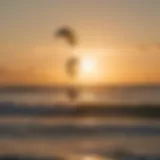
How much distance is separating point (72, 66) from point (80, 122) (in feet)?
0.47

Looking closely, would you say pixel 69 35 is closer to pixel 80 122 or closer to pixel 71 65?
pixel 71 65

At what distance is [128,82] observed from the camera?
5.39 ft

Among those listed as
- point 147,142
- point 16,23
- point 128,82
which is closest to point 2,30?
point 16,23

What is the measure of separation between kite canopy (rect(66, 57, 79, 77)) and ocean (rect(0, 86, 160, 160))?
43mm

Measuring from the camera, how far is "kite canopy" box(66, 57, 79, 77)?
166 centimetres

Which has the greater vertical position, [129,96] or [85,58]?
[85,58]

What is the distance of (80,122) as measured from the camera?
1.64 m

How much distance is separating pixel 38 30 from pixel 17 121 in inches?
9.3

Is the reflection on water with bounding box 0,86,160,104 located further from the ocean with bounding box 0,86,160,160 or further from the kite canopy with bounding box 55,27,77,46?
the kite canopy with bounding box 55,27,77,46

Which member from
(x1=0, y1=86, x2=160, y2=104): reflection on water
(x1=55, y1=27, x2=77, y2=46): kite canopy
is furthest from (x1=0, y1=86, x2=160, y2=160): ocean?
(x1=55, y1=27, x2=77, y2=46): kite canopy

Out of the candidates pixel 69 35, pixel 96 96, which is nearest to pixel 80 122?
pixel 96 96

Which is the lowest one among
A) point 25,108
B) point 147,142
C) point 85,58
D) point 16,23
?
point 147,142

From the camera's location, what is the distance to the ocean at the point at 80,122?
1.61 m

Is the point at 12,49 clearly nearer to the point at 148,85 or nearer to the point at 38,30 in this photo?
the point at 38,30
